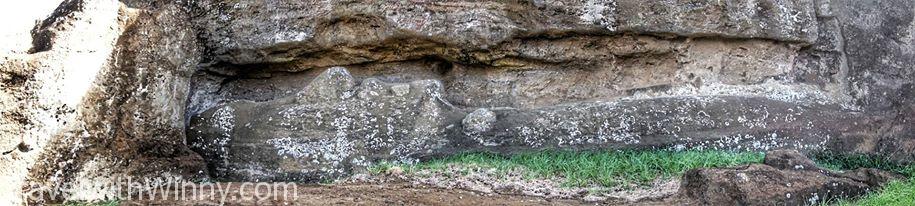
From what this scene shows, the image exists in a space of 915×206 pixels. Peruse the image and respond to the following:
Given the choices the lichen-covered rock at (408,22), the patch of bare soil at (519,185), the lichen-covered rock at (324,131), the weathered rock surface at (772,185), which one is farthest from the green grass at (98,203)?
the weathered rock surface at (772,185)

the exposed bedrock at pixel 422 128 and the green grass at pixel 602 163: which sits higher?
the exposed bedrock at pixel 422 128

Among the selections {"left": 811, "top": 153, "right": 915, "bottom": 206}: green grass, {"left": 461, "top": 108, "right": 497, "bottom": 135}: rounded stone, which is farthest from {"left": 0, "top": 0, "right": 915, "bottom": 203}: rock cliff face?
{"left": 811, "top": 153, "right": 915, "bottom": 206}: green grass

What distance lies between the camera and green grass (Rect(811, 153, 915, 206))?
6.62 meters

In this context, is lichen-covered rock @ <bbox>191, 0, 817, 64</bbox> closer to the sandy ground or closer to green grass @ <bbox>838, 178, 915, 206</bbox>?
the sandy ground

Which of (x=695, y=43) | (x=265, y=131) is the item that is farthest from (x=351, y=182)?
(x=695, y=43)

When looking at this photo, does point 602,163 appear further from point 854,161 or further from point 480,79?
point 854,161

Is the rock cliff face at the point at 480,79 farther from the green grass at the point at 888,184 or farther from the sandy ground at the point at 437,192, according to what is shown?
the sandy ground at the point at 437,192

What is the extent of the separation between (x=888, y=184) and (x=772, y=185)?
3.37 ft

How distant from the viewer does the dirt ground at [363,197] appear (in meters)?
6.44

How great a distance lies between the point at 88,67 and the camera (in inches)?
293

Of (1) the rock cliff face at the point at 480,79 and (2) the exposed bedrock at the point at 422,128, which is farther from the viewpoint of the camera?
(2) the exposed bedrock at the point at 422,128

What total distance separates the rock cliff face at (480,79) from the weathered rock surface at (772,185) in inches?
68.3

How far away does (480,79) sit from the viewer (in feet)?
30.3

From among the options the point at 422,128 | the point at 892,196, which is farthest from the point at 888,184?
the point at 422,128
